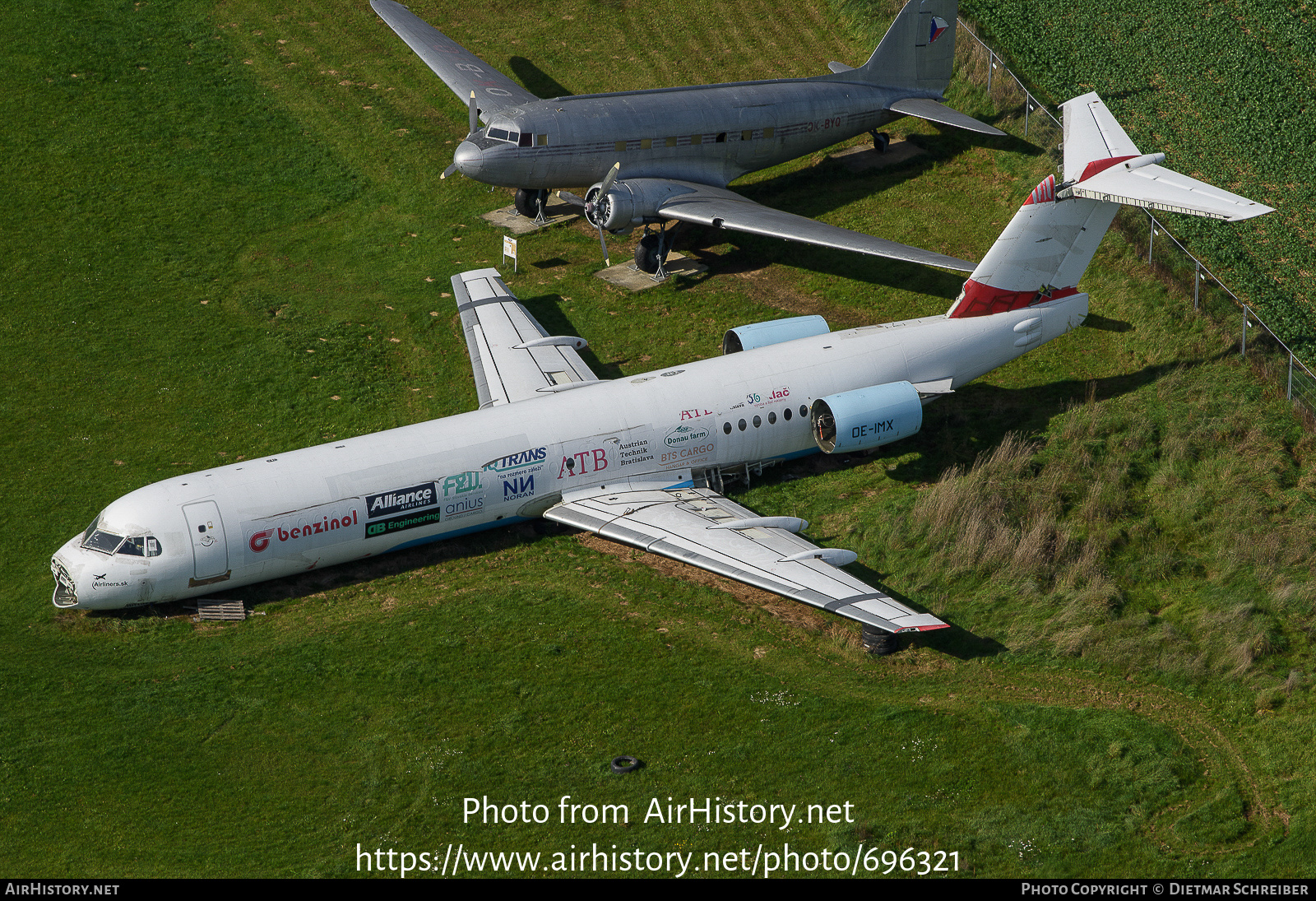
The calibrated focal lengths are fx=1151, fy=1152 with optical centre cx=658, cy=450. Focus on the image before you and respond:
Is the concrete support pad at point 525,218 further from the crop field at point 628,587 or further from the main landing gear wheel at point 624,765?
the main landing gear wheel at point 624,765

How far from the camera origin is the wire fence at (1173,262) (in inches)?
1342

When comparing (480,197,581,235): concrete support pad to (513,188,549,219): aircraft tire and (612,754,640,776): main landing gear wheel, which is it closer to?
(513,188,549,219): aircraft tire

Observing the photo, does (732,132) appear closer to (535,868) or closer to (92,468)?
(92,468)

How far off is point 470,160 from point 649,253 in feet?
23.0

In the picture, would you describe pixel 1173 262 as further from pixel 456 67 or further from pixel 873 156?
pixel 456 67

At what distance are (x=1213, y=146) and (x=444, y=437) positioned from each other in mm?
34123

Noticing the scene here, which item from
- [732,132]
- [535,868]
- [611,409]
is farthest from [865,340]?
[535,868]

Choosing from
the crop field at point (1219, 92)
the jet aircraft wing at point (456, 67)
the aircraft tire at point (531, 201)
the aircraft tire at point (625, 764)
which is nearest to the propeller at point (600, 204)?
the aircraft tire at point (531, 201)

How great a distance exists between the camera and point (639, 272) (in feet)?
138

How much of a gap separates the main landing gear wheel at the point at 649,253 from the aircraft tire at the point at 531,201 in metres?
4.91

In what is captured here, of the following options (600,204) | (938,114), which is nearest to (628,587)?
(600,204)

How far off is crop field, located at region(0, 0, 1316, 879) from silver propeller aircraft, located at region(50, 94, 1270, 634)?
158 centimetres

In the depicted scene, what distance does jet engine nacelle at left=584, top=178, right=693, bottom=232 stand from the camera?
39.5 m

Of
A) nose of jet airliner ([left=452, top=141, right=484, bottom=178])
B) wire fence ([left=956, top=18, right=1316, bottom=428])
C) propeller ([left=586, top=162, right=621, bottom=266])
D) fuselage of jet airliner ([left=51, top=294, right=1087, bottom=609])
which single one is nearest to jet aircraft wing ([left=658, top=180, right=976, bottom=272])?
propeller ([left=586, top=162, right=621, bottom=266])
